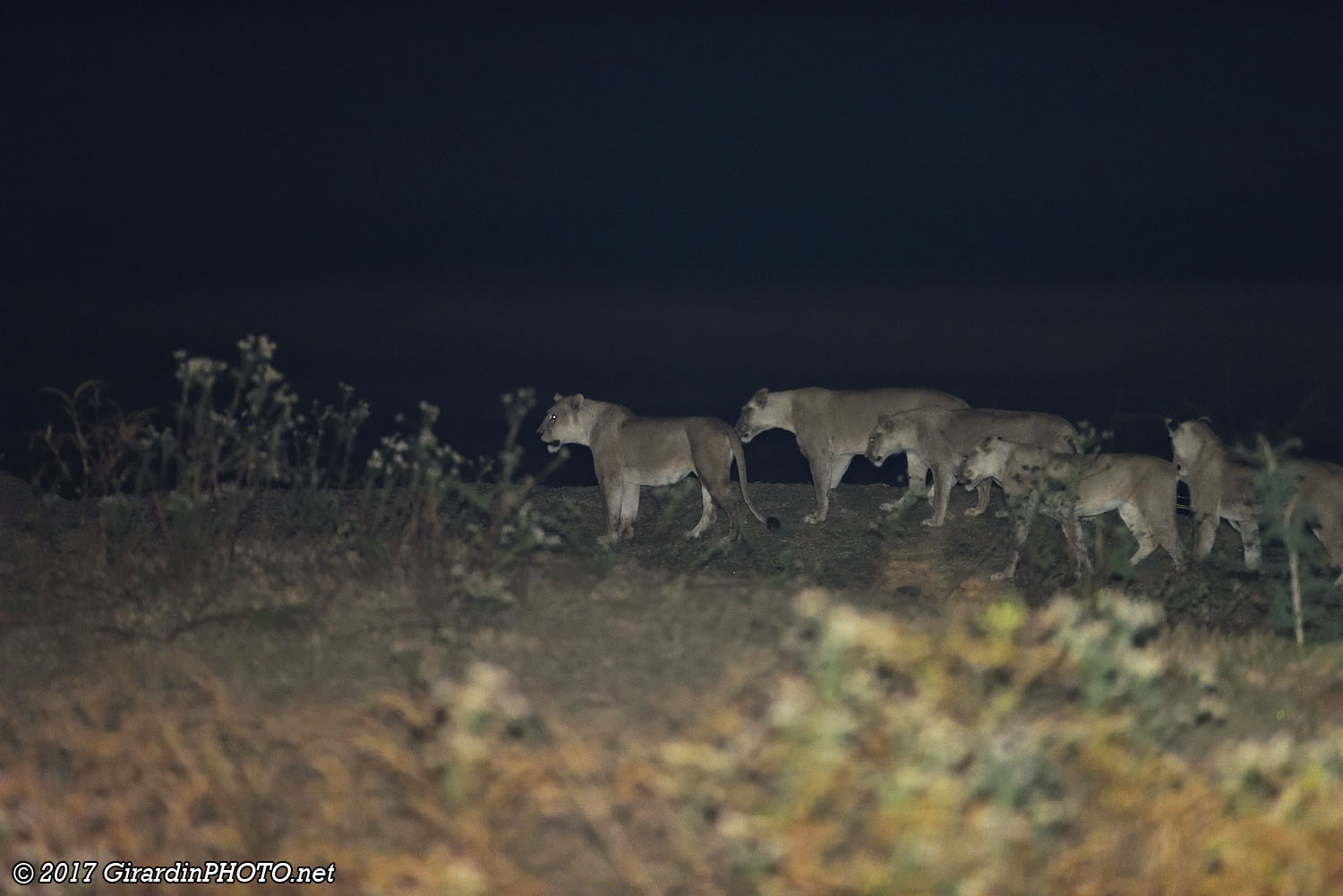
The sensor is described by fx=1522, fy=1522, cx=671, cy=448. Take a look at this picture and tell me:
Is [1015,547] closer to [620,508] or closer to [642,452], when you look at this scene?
[642,452]

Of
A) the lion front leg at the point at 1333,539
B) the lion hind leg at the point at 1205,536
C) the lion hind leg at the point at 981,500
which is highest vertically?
the lion front leg at the point at 1333,539

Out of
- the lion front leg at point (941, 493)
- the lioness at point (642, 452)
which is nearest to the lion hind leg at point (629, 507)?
the lioness at point (642, 452)

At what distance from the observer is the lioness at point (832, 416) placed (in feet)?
50.9

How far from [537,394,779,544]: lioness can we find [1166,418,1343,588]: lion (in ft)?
11.8

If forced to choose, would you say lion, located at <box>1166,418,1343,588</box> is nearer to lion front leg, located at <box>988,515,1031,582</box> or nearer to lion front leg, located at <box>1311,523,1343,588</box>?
lion front leg, located at <box>1311,523,1343,588</box>

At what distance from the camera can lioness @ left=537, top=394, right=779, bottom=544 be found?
13414 mm

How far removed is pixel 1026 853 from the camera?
4.71 meters

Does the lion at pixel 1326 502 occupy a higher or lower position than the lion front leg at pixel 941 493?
higher

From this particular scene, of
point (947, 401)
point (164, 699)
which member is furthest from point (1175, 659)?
point (947, 401)

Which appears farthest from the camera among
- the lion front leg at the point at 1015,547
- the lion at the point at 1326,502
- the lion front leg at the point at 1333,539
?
the lion front leg at the point at 1015,547

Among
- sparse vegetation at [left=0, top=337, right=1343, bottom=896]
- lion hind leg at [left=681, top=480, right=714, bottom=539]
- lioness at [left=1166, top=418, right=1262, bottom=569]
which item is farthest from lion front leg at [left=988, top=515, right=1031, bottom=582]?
sparse vegetation at [left=0, top=337, right=1343, bottom=896]

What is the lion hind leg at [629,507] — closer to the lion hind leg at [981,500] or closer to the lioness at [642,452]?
the lioness at [642,452]

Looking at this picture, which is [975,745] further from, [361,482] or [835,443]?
[835,443]

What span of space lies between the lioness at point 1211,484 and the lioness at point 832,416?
2754 millimetres
